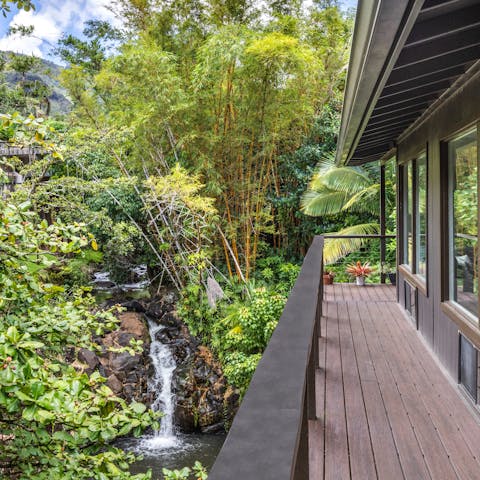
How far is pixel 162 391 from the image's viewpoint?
8.33 meters

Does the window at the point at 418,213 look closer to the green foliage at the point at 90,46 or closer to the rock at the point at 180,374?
the rock at the point at 180,374

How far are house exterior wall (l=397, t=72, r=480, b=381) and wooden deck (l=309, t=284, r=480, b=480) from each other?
0.19 metres

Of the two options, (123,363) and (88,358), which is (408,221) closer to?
(123,363)

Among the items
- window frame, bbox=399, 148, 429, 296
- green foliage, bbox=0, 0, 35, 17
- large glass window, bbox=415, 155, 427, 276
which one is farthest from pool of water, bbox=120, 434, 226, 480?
green foliage, bbox=0, 0, 35, 17

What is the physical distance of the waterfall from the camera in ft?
24.7

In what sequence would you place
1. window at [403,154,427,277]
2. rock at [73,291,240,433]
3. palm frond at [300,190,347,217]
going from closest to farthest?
window at [403,154,427,277] → rock at [73,291,240,433] → palm frond at [300,190,347,217]

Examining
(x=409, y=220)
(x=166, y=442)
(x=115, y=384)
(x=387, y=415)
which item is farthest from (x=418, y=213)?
(x=115, y=384)

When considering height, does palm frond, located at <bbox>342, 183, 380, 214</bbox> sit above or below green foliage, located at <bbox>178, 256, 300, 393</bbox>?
above

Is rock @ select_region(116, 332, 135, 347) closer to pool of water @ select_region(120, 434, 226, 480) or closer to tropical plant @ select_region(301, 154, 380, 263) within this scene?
pool of water @ select_region(120, 434, 226, 480)

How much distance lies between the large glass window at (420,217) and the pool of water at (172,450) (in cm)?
431

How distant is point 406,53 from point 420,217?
9.37 ft

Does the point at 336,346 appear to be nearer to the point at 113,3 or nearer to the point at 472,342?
the point at 472,342

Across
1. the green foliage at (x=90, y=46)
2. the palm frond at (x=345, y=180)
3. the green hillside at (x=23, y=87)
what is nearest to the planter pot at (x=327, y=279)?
the palm frond at (x=345, y=180)

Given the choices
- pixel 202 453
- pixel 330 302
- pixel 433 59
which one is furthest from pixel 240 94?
A: pixel 433 59
